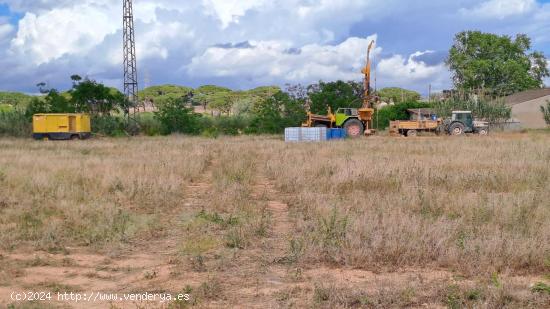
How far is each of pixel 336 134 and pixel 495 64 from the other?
45.6 meters

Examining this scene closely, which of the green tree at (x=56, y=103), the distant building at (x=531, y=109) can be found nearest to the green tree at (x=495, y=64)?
the distant building at (x=531, y=109)

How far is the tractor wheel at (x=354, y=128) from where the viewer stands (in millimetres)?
35656

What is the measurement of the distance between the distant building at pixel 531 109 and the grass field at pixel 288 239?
44.5 meters

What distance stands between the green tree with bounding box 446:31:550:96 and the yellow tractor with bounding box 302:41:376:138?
127 ft

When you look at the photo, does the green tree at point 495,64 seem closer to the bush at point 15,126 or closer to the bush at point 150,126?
the bush at point 150,126

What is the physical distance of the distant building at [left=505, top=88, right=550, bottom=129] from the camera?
53594 millimetres

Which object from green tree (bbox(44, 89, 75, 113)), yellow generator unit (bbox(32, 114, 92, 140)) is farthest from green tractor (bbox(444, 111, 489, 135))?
green tree (bbox(44, 89, 75, 113))

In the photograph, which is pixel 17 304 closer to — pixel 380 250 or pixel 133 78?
pixel 380 250

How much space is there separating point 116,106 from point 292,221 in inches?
1652

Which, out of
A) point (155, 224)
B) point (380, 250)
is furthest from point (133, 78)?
point (380, 250)

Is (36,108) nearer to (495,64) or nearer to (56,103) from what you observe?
(56,103)

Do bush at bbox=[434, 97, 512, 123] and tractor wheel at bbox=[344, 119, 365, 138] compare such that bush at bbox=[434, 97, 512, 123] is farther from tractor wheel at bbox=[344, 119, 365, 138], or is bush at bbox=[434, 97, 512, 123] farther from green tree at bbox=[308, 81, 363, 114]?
tractor wheel at bbox=[344, 119, 365, 138]

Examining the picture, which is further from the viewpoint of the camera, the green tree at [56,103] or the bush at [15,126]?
the green tree at [56,103]

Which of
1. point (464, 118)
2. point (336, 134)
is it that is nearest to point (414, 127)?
point (464, 118)
